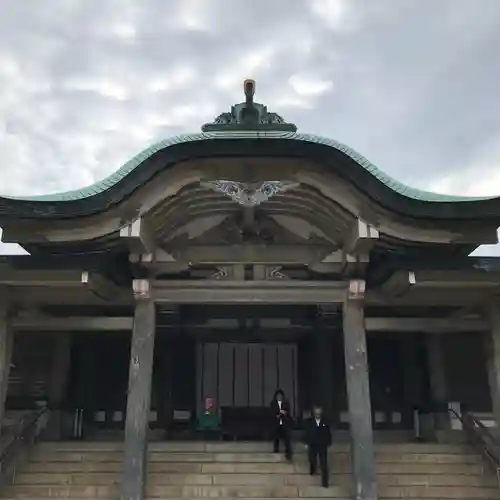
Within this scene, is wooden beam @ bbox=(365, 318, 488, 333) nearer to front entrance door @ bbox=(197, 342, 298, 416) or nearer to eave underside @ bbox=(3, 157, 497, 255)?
eave underside @ bbox=(3, 157, 497, 255)

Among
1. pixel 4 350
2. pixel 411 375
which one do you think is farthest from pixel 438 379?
pixel 4 350

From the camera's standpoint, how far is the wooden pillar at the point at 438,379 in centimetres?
1324

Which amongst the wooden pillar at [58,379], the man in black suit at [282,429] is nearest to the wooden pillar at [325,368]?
the man in black suit at [282,429]

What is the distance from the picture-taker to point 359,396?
9742 mm

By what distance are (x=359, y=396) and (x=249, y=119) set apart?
6312 millimetres

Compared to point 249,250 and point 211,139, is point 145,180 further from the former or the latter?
point 249,250

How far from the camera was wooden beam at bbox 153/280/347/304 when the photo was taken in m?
10.4

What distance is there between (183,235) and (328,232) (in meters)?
2.61

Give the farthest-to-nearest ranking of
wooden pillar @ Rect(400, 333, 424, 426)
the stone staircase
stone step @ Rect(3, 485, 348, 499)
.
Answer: wooden pillar @ Rect(400, 333, 424, 426) < the stone staircase < stone step @ Rect(3, 485, 348, 499)

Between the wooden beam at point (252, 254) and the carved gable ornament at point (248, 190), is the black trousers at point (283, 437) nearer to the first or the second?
the wooden beam at point (252, 254)

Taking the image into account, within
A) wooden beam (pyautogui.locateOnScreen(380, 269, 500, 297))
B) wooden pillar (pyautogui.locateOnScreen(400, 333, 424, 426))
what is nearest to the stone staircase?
wooden pillar (pyautogui.locateOnScreen(400, 333, 424, 426))

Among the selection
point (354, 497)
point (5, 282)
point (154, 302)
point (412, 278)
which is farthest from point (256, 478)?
point (5, 282)

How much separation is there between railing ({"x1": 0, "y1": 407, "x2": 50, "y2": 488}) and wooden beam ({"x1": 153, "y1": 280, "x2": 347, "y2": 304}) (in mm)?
3599

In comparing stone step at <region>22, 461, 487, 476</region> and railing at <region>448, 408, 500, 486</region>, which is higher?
railing at <region>448, 408, 500, 486</region>
